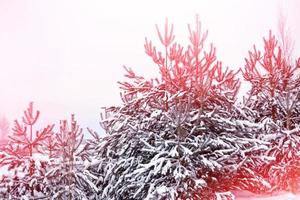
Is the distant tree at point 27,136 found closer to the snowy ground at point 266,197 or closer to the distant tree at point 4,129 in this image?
the snowy ground at point 266,197

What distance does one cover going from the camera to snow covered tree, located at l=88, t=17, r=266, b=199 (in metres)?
4.96

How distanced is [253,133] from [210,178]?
108 cm

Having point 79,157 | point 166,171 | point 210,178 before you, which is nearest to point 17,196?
point 79,157

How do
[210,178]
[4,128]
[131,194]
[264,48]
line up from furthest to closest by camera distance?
[4,128]
[264,48]
[131,194]
[210,178]

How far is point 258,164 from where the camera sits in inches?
221

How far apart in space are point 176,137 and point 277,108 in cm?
234

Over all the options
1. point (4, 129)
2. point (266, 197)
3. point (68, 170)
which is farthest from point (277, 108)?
point (4, 129)

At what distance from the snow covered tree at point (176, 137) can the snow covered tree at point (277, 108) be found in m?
0.52

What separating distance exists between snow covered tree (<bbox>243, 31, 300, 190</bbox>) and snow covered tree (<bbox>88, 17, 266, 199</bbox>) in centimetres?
52

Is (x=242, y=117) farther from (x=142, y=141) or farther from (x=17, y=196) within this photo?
(x=17, y=196)

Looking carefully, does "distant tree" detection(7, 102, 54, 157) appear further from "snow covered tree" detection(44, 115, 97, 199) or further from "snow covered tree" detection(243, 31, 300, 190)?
"snow covered tree" detection(243, 31, 300, 190)

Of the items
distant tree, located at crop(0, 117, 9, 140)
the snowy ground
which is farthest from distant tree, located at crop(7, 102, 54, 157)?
distant tree, located at crop(0, 117, 9, 140)

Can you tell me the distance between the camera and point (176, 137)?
5117 millimetres

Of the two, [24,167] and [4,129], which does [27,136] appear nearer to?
[24,167]
